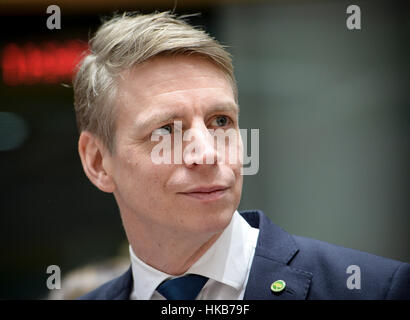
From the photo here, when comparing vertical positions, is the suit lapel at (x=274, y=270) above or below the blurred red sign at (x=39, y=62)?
below

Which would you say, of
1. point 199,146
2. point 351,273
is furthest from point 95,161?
point 351,273

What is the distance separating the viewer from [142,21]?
1.91 metres

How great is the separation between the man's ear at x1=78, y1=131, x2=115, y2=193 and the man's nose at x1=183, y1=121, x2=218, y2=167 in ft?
1.25

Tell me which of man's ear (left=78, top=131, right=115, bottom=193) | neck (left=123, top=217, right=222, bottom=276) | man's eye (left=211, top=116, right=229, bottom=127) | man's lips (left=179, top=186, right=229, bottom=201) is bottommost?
neck (left=123, top=217, right=222, bottom=276)

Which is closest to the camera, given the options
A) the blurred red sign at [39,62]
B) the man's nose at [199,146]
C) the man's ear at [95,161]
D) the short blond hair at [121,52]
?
the man's nose at [199,146]

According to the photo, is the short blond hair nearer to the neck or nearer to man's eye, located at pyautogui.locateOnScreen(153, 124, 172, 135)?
man's eye, located at pyautogui.locateOnScreen(153, 124, 172, 135)

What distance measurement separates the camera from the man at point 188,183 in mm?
1743

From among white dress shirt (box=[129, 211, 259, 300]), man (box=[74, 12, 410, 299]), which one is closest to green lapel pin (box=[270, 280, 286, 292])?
man (box=[74, 12, 410, 299])

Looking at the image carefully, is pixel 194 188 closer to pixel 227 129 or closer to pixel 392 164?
pixel 227 129

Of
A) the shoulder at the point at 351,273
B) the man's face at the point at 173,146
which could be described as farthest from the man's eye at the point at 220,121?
the shoulder at the point at 351,273

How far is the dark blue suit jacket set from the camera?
1770 millimetres

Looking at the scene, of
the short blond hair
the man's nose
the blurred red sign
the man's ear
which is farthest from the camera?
the blurred red sign

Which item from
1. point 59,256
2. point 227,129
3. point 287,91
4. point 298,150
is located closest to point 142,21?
point 227,129

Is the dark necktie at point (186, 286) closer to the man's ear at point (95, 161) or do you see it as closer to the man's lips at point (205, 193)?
the man's lips at point (205, 193)
